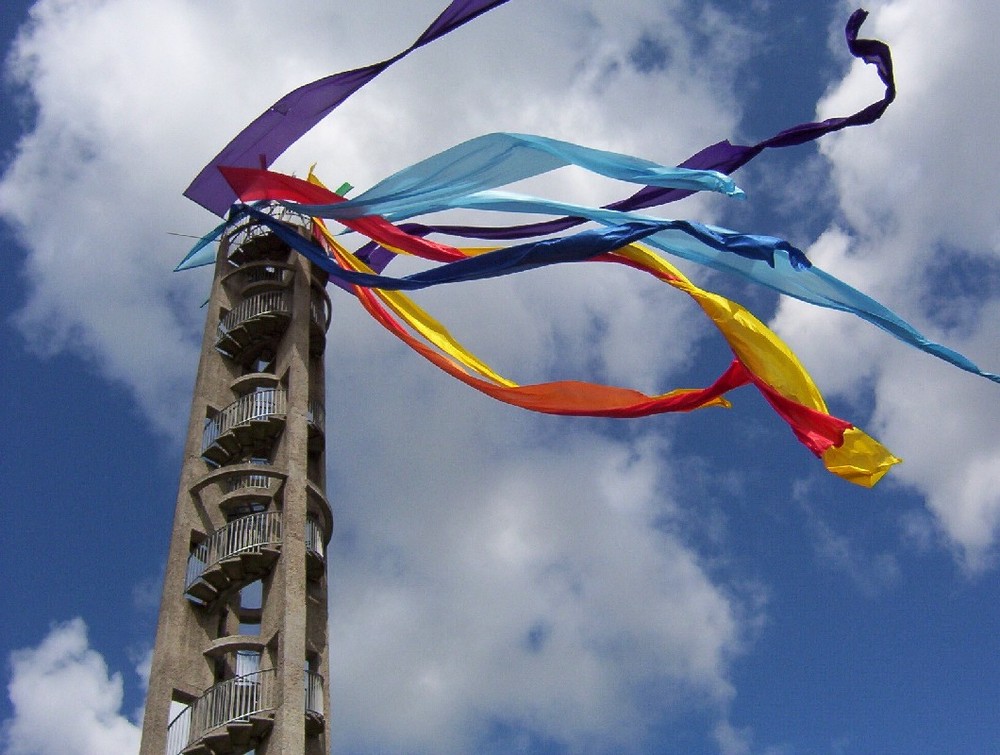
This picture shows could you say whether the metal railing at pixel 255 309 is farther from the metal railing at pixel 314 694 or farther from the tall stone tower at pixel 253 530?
the metal railing at pixel 314 694

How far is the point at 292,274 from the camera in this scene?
31.8 m

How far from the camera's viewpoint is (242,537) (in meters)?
25.7

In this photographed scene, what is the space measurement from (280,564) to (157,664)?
124 inches

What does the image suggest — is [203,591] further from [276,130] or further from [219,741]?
[276,130]

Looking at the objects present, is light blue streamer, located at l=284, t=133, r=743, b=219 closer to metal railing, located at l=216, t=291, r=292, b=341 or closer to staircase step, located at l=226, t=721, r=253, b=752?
metal railing, located at l=216, t=291, r=292, b=341

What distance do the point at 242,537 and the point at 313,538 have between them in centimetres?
207

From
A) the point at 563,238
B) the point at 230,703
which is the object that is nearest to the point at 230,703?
the point at 230,703

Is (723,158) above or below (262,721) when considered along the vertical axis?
above

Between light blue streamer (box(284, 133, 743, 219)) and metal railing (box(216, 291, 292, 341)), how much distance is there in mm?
5048

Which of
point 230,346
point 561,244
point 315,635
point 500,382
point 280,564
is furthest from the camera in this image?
point 230,346

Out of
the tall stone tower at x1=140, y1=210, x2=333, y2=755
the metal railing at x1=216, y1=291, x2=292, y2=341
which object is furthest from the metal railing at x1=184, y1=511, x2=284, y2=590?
the metal railing at x1=216, y1=291, x2=292, y2=341

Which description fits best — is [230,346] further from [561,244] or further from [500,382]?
[561,244]

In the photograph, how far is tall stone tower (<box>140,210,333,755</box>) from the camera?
23.5 meters

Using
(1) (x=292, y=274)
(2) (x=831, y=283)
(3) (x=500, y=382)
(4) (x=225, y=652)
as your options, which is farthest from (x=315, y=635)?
(2) (x=831, y=283)
